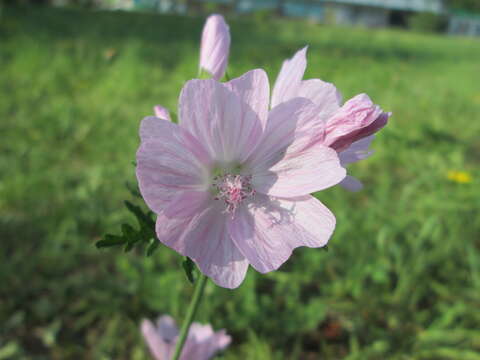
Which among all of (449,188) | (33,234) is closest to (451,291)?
(449,188)

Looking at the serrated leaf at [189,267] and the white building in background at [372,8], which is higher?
the serrated leaf at [189,267]

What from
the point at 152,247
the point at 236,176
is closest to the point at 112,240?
the point at 152,247

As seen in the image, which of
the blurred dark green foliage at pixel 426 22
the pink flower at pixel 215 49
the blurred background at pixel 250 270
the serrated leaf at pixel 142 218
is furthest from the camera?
the blurred dark green foliage at pixel 426 22

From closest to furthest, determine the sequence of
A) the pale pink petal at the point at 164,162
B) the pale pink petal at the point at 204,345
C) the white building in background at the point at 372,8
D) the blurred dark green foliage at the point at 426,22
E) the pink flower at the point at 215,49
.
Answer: the pale pink petal at the point at 164,162 < the pink flower at the point at 215,49 < the pale pink petal at the point at 204,345 < the blurred dark green foliage at the point at 426,22 < the white building in background at the point at 372,8

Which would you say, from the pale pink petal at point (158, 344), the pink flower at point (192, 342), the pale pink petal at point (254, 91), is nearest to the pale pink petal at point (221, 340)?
the pink flower at point (192, 342)

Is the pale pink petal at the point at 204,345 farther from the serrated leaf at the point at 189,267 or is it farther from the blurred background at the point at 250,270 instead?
the serrated leaf at the point at 189,267

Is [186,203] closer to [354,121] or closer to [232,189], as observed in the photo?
[232,189]

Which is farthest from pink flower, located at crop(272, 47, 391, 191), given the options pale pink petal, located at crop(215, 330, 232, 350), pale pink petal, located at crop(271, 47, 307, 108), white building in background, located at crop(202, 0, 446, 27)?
white building in background, located at crop(202, 0, 446, 27)
